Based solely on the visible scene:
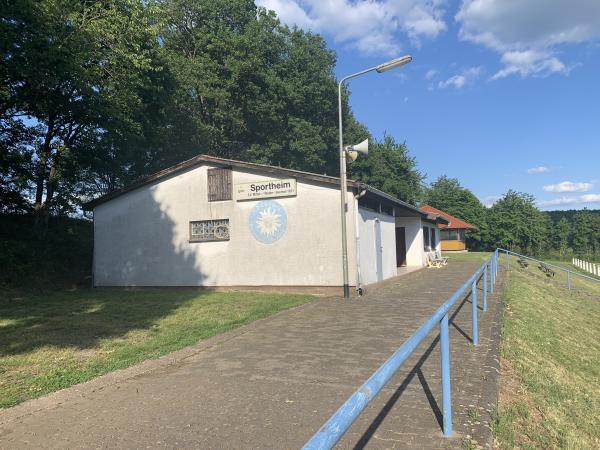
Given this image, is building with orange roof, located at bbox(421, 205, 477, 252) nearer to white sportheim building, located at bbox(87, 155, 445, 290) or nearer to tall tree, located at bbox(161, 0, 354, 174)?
tall tree, located at bbox(161, 0, 354, 174)

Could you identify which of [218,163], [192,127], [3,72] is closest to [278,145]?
[192,127]

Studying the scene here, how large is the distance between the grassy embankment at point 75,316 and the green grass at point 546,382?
4.80 m

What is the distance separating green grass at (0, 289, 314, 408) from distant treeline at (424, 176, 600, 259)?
166 ft

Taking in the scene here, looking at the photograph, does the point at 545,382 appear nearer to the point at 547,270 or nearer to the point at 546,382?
the point at 546,382

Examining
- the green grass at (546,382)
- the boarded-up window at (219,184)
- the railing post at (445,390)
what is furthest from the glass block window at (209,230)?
the railing post at (445,390)

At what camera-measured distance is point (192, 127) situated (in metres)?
27.5

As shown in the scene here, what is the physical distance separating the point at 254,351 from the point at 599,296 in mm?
18989

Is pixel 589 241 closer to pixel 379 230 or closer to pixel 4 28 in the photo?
pixel 379 230

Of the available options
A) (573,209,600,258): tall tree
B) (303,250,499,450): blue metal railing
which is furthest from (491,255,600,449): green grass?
(573,209,600,258): tall tree

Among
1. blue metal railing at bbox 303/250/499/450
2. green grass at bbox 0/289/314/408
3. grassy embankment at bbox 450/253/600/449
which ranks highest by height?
blue metal railing at bbox 303/250/499/450

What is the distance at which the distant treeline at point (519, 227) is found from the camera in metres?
56.8

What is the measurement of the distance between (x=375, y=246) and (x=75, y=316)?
9511mm

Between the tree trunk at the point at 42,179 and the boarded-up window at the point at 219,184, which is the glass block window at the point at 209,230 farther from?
the tree trunk at the point at 42,179

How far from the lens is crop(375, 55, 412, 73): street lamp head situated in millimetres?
11992
